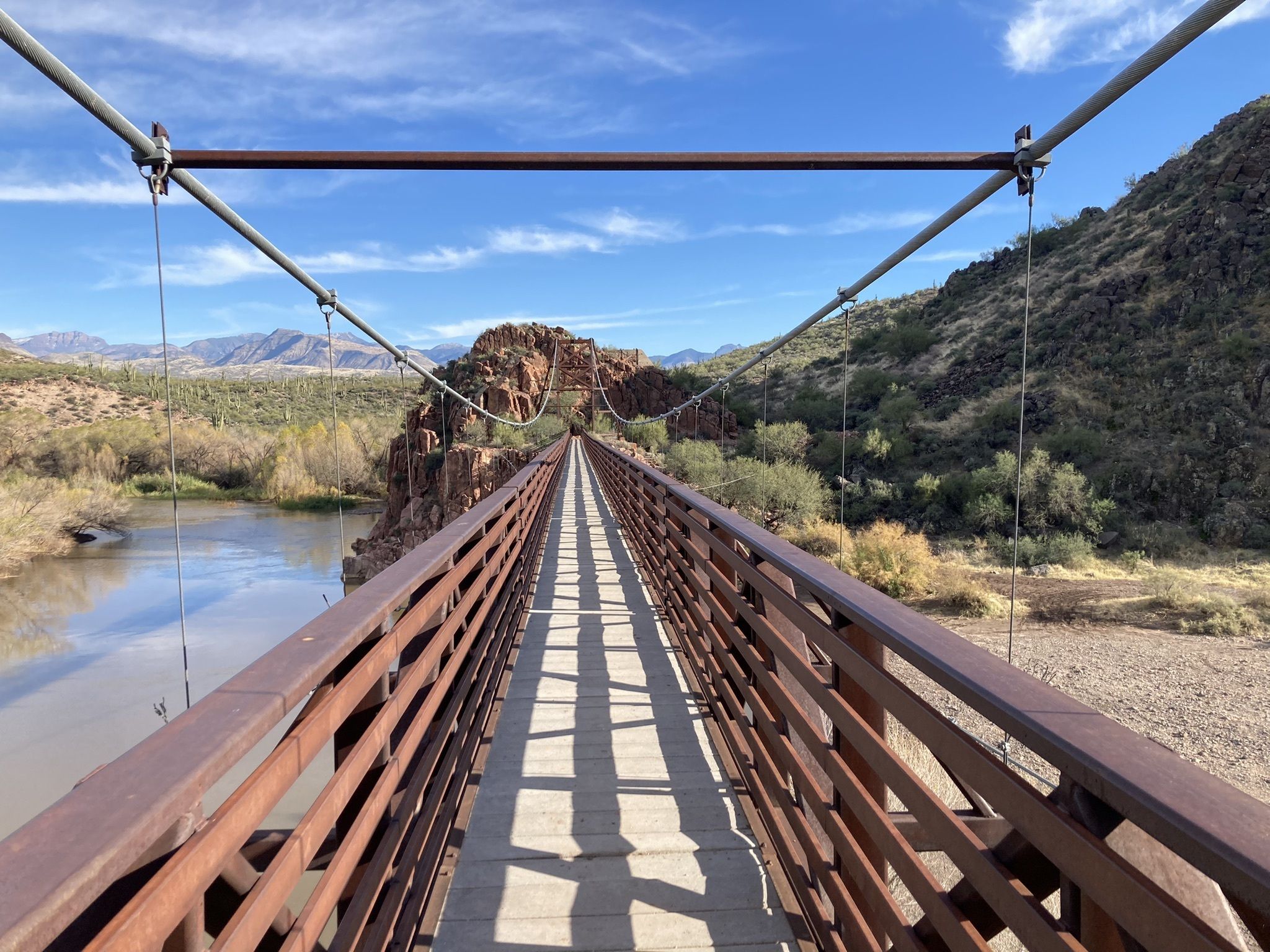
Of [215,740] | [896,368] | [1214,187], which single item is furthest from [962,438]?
[215,740]

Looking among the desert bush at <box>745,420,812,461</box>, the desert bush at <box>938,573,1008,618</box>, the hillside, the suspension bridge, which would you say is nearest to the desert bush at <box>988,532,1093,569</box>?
the hillside

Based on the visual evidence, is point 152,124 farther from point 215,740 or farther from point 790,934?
point 790,934

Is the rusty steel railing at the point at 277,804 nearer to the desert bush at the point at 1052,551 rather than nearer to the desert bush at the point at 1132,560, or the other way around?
the desert bush at the point at 1052,551

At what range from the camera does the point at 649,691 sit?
3.58 m

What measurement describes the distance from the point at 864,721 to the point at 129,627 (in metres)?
28.7

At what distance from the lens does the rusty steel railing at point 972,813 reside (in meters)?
0.71

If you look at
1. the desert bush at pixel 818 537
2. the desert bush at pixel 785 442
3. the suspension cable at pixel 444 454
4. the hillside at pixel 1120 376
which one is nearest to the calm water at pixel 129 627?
the suspension cable at pixel 444 454

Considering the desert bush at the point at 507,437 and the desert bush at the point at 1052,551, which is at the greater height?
the desert bush at the point at 507,437

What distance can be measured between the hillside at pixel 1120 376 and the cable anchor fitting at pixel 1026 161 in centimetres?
1917

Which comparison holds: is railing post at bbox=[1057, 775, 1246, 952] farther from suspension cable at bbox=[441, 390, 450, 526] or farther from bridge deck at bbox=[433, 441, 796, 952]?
suspension cable at bbox=[441, 390, 450, 526]

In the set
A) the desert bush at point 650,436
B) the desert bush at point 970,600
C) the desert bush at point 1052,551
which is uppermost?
the desert bush at point 650,436

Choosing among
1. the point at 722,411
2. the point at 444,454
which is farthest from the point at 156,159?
the point at 722,411

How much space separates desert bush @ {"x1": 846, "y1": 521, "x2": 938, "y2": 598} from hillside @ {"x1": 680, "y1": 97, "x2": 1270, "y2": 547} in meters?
5.38

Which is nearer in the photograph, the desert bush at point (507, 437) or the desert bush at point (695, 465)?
the desert bush at point (695, 465)
